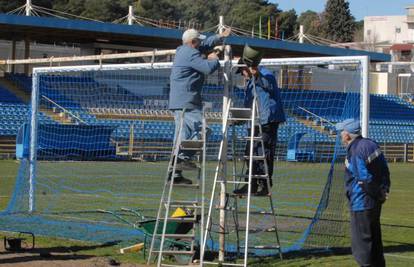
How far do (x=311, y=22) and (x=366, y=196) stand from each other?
416 ft

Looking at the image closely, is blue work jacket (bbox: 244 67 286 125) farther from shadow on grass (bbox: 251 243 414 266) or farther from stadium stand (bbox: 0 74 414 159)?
stadium stand (bbox: 0 74 414 159)

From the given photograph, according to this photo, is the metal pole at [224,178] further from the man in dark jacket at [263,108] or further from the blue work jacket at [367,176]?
the blue work jacket at [367,176]

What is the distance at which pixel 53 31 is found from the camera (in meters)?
42.8

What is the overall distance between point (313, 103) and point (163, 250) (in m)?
20.4

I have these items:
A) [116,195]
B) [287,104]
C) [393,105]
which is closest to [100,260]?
[116,195]

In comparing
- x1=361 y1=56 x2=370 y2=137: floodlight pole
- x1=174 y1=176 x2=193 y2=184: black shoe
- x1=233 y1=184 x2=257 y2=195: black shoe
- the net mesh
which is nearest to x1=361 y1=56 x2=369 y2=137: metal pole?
x1=361 y1=56 x2=370 y2=137: floodlight pole

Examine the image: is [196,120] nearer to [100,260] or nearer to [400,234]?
[100,260]

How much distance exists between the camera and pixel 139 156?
31.2 meters

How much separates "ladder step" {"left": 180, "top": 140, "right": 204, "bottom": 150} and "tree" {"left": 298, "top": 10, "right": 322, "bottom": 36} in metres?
118

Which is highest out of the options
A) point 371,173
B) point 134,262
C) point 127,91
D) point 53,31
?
point 53,31

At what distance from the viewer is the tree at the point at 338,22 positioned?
12556 cm

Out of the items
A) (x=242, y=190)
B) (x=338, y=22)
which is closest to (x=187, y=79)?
(x=242, y=190)

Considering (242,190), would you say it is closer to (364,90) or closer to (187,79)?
(187,79)

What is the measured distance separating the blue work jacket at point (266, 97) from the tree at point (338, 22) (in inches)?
4544
